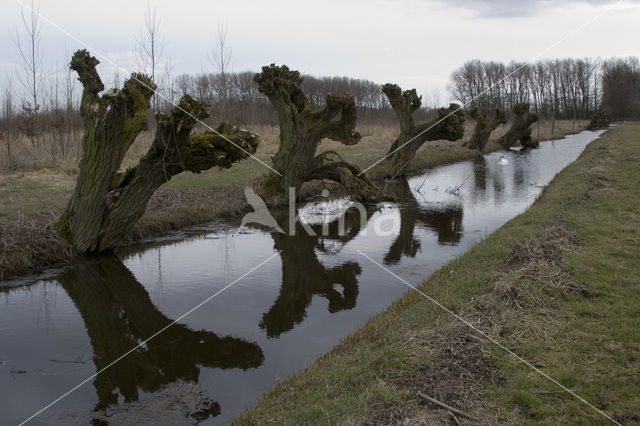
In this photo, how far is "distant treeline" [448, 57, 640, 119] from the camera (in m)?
81.1

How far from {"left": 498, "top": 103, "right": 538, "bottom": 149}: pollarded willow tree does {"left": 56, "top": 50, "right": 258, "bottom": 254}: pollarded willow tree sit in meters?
30.9

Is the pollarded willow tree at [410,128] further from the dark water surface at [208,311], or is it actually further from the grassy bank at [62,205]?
the dark water surface at [208,311]

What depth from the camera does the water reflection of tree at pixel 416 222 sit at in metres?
11.1

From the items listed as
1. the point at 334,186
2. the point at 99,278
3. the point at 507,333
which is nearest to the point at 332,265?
the point at 99,278

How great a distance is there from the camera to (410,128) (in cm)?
2195

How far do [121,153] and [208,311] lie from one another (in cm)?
378

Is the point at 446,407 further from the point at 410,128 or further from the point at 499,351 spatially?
the point at 410,128

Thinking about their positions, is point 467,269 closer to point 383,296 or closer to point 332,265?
point 383,296

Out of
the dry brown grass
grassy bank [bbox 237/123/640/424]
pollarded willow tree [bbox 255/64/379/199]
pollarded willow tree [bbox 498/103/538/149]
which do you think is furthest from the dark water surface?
pollarded willow tree [bbox 498/103/538/149]

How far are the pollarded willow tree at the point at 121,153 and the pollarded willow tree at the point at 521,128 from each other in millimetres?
30892

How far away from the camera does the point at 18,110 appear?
21.4 metres

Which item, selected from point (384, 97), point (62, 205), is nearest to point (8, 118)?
point (62, 205)

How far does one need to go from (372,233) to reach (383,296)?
4.50m

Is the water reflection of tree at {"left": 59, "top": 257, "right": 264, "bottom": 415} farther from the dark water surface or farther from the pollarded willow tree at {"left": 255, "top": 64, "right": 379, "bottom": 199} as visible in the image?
the pollarded willow tree at {"left": 255, "top": 64, "right": 379, "bottom": 199}
